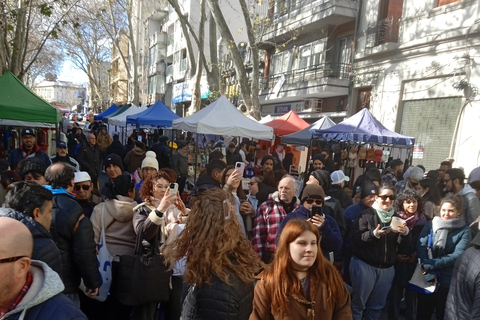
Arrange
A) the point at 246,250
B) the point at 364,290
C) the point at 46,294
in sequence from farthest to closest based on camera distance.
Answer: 1. the point at 364,290
2. the point at 246,250
3. the point at 46,294

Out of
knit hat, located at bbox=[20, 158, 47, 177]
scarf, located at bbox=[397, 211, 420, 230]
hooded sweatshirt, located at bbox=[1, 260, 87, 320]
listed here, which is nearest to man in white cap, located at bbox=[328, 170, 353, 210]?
scarf, located at bbox=[397, 211, 420, 230]

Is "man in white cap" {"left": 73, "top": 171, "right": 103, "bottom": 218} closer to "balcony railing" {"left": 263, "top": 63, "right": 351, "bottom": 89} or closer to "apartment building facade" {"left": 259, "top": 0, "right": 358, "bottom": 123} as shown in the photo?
"apartment building facade" {"left": 259, "top": 0, "right": 358, "bottom": 123}

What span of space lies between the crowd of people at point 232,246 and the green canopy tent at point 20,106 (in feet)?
6.34

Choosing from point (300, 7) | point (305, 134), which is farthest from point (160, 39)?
point (305, 134)

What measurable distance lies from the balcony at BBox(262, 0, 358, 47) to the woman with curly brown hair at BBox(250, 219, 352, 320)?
1286cm

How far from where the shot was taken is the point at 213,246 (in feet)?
6.81

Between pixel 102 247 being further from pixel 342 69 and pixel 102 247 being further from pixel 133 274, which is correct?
pixel 342 69

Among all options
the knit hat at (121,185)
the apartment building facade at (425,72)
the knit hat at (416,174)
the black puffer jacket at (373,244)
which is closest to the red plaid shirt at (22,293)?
the knit hat at (121,185)

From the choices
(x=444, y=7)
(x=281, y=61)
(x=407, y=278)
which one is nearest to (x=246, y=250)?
(x=407, y=278)

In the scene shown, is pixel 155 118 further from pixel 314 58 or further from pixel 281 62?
pixel 281 62

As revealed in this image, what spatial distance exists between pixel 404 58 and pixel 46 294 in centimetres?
1380

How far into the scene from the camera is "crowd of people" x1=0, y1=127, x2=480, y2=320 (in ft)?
6.32

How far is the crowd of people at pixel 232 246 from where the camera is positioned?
1.93 metres

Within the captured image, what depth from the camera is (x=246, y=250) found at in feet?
7.12
